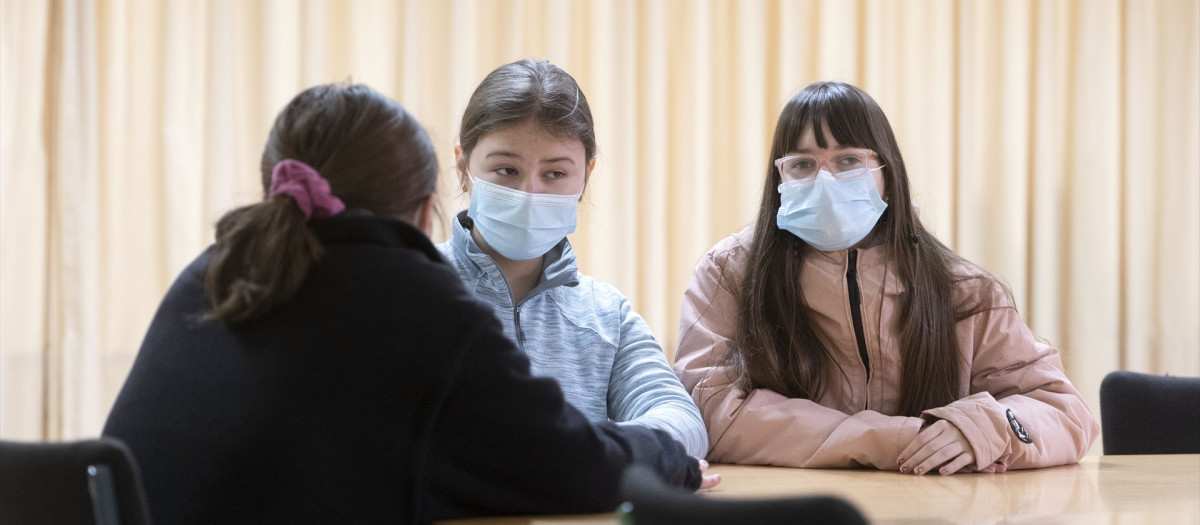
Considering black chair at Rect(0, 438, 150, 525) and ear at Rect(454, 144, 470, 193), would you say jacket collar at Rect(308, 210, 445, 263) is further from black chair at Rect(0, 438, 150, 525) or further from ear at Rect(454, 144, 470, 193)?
ear at Rect(454, 144, 470, 193)

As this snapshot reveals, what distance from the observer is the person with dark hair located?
116 cm

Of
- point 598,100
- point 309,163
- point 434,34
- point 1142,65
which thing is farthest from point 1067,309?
point 309,163

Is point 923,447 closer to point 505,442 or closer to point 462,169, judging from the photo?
point 505,442

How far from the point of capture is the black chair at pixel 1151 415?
2.23 metres

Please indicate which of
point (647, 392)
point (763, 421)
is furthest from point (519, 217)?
point (763, 421)

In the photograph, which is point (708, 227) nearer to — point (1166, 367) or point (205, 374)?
point (1166, 367)

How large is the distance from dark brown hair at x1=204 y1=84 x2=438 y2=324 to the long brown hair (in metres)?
0.83

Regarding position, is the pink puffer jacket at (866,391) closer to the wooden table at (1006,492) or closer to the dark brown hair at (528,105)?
the wooden table at (1006,492)

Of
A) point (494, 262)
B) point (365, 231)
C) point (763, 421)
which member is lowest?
point (763, 421)

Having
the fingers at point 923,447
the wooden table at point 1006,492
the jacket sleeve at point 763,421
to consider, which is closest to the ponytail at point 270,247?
the wooden table at point 1006,492

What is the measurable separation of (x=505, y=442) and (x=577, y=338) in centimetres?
68

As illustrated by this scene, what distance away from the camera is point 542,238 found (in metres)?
1.88

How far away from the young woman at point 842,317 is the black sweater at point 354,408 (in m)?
0.70

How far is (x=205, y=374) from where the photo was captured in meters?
1.20
